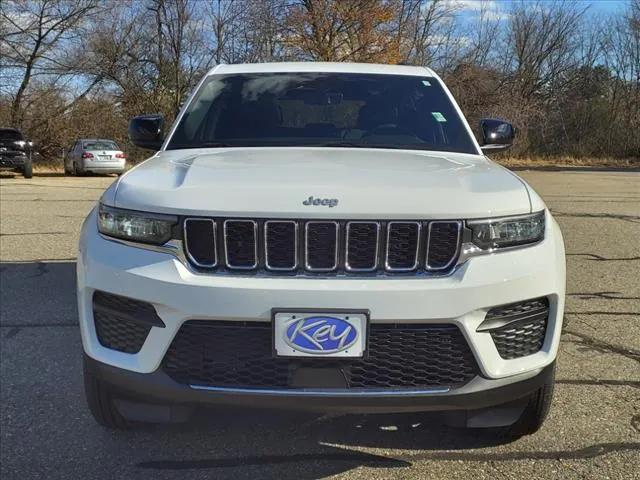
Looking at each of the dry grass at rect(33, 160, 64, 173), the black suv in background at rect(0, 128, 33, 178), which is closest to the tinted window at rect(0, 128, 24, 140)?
the black suv in background at rect(0, 128, 33, 178)

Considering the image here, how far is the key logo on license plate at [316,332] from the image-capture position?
7.33ft

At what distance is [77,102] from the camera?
32.1 meters

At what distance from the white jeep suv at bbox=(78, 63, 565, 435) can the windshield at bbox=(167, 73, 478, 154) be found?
1.09 meters

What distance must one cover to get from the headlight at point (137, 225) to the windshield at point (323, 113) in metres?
1.12

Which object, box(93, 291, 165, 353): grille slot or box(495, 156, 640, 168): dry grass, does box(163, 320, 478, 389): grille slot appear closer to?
box(93, 291, 165, 353): grille slot

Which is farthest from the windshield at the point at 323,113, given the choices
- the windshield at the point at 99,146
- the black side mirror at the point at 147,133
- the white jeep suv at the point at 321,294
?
the windshield at the point at 99,146

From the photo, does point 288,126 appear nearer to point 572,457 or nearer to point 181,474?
point 181,474

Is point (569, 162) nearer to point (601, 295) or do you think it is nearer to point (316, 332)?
point (601, 295)

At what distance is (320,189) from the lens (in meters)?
2.39

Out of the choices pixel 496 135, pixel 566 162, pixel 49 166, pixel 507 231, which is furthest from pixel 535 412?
pixel 566 162

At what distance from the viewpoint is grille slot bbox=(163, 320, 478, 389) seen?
2.29m

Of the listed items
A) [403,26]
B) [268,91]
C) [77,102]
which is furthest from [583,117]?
[268,91]

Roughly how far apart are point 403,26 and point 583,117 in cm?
2006

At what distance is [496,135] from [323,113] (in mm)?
1238
